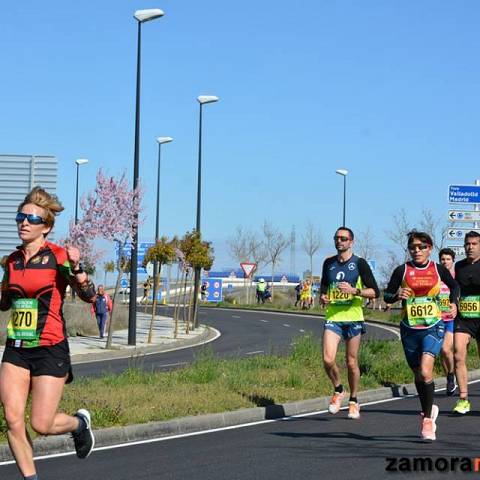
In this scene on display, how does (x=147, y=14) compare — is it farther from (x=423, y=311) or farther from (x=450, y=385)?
(x=423, y=311)

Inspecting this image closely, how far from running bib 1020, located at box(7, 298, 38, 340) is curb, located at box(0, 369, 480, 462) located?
2306mm

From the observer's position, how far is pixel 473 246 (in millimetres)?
12641

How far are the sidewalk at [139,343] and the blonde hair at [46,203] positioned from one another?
1459 cm

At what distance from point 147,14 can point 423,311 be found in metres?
21.3

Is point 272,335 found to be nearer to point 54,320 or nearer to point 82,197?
point 82,197

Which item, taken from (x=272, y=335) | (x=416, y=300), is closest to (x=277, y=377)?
(x=416, y=300)

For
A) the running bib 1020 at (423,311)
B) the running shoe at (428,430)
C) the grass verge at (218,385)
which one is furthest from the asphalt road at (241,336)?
the running shoe at (428,430)

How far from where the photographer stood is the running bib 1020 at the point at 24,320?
7016mm

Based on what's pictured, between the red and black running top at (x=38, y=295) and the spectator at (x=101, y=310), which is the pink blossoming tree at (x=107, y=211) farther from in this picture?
the red and black running top at (x=38, y=295)

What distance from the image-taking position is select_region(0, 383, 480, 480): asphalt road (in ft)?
27.3

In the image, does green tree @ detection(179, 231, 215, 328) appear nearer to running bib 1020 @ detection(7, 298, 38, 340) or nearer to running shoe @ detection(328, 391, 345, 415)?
running shoe @ detection(328, 391, 345, 415)

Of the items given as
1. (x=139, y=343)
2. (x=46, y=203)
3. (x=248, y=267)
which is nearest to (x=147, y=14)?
(x=139, y=343)

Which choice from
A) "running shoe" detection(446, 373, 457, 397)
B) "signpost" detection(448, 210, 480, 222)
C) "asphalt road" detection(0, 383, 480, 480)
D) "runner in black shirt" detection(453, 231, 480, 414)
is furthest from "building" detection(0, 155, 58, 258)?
"asphalt road" detection(0, 383, 480, 480)

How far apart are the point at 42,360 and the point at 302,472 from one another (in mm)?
2405
